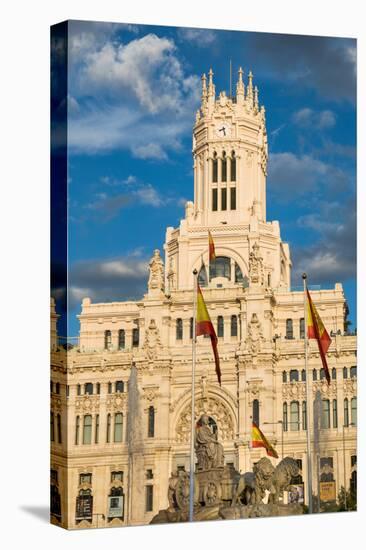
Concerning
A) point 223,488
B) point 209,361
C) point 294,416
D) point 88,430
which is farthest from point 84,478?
point 294,416

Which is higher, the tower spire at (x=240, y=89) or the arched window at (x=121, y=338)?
the tower spire at (x=240, y=89)

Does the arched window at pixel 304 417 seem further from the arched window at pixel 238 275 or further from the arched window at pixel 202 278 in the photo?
the arched window at pixel 202 278

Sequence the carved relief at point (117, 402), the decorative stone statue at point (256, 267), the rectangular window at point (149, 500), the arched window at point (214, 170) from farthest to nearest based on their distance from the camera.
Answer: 1. the arched window at point (214, 170)
2. the decorative stone statue at point (256, 267)
3. the carved relief at point (117, 402)
4. the rectangular window at point (149, 500)

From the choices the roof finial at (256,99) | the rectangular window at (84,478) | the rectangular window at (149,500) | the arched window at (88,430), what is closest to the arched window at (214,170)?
the roof finial at (256,99)

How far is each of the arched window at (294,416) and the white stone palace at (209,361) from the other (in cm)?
4

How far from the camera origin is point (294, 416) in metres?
40.7

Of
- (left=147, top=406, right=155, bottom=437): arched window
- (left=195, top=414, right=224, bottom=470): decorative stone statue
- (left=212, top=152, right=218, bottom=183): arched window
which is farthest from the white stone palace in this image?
(left=195, top=414, right=224, bottom=470): decorative stone statue

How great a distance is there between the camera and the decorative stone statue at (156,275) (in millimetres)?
39125

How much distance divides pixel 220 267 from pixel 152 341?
2.75 m

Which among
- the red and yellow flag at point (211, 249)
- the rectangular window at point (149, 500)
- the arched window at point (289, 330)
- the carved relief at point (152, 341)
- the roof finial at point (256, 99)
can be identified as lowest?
the rectangular window at point (149, 500)

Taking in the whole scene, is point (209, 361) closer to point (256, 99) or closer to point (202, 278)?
point (202, 278)

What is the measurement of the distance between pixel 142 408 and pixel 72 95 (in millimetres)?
8036

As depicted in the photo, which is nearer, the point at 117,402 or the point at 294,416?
the point at 117,402

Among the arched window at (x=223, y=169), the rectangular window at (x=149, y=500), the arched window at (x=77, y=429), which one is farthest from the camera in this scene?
the arched window at (x=223, y=169)
